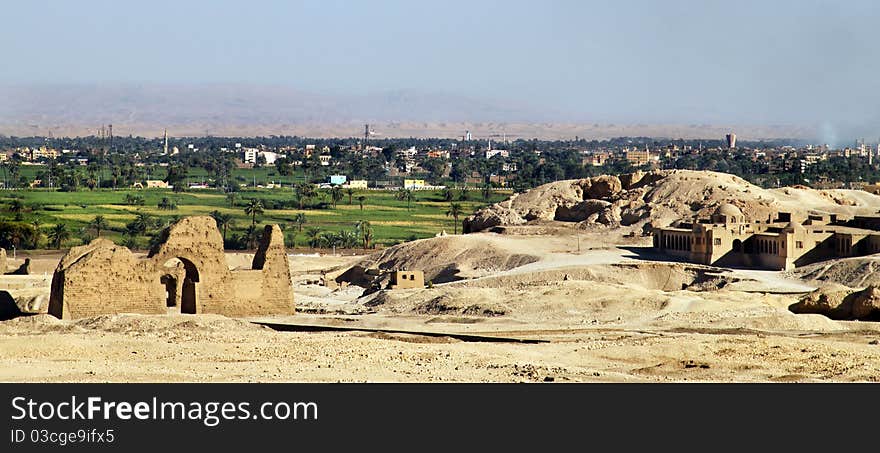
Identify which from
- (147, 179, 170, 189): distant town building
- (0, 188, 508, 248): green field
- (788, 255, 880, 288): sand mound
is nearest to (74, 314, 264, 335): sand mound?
(788, 255, 880, 288): sand mound

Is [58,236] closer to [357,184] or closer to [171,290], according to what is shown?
[171,290]

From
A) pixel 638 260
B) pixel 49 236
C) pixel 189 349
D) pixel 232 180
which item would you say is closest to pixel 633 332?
pixel 189 349

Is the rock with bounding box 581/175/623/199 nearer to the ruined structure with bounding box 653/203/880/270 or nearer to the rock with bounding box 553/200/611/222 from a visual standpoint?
the rock with bounding box 553/200/611/222

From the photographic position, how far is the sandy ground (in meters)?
32.8

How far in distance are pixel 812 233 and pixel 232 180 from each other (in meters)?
94.8

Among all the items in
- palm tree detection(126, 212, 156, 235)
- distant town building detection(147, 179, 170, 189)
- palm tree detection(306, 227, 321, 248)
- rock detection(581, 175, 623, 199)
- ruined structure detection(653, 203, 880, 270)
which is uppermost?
rock detection(581, 175, 623, 199)

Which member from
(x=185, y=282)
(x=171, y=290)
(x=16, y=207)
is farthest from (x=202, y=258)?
(x=16, y=207)

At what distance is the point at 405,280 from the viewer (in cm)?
5531

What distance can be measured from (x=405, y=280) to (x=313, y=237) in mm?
34152

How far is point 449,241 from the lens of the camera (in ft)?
220

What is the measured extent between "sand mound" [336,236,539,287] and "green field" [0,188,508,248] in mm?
21070

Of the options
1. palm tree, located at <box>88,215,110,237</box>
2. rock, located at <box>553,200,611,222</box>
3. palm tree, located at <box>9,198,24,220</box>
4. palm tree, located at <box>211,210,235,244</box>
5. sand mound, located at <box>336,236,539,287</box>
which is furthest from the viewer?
palm tree, located at <box>9,198,24,220</box>

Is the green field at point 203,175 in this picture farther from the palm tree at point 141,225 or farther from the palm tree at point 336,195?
the palm tree at point 141,225
